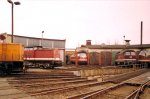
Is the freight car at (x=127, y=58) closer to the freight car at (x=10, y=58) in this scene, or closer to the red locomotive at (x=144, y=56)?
the red locomotive at (x=144, y=56)

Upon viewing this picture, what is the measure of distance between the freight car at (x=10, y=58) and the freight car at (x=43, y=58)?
784 centimetres

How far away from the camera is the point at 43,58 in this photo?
90.8 feet

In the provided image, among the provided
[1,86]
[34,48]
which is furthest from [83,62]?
[1,86]

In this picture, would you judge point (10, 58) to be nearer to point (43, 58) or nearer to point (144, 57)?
point (43, 58)

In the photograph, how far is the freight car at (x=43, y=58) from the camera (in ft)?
90.5

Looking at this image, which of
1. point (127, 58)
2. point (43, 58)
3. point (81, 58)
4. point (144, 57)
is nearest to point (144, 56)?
point (144, 57)

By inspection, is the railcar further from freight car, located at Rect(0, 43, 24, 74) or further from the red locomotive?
freight car, located at Rect(0, 43, 24, 74)

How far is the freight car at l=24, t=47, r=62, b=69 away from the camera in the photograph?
2758 cm

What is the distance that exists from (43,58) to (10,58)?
8677 mm

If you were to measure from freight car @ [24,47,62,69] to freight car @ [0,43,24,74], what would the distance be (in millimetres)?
7841

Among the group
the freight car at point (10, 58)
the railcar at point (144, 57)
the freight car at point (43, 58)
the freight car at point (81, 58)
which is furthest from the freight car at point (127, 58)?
the freight car at point (10, 58)

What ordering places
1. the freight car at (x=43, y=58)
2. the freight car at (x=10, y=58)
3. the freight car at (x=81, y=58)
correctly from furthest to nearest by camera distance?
1. the freight car at (x=81, y=58)
2. the freight car at (x=43, y=58)
3. the freight car at (x=10, y=58)

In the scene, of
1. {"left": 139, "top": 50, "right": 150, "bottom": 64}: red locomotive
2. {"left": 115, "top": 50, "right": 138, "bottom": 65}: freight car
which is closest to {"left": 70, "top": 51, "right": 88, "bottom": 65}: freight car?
{"left": 115, "top": 50, "right": 138, "bottom": 65}: freight car

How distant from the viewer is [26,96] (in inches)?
412
